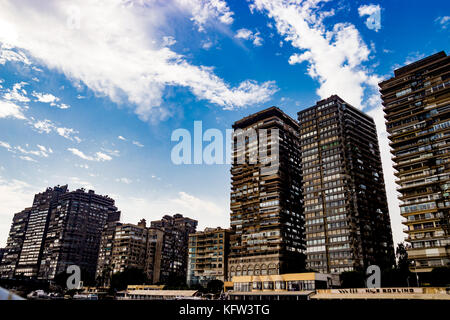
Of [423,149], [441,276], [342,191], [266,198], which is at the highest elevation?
[423,149]

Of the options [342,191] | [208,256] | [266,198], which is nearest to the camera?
[342,191]

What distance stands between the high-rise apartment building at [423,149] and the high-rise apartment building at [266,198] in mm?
48834

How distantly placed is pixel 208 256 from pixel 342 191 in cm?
7017

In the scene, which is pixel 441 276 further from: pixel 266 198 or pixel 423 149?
pixel 266 198

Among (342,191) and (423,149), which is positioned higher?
(423,149)

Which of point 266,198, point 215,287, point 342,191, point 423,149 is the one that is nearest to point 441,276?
point 423,149

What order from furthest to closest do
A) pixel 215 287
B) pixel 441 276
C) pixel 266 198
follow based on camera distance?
pixel 266 198
pixel 215 287
pixel 441 276

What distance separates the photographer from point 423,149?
112500mm

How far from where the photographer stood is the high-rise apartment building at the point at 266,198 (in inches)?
5620

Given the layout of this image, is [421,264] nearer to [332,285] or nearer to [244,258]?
[332,285]

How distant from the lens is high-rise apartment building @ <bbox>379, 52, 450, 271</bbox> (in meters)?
101

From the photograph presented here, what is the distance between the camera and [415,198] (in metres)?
108

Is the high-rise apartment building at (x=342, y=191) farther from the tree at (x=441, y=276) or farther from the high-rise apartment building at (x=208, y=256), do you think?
the high-rise apartment building at (x=208, y=256)
